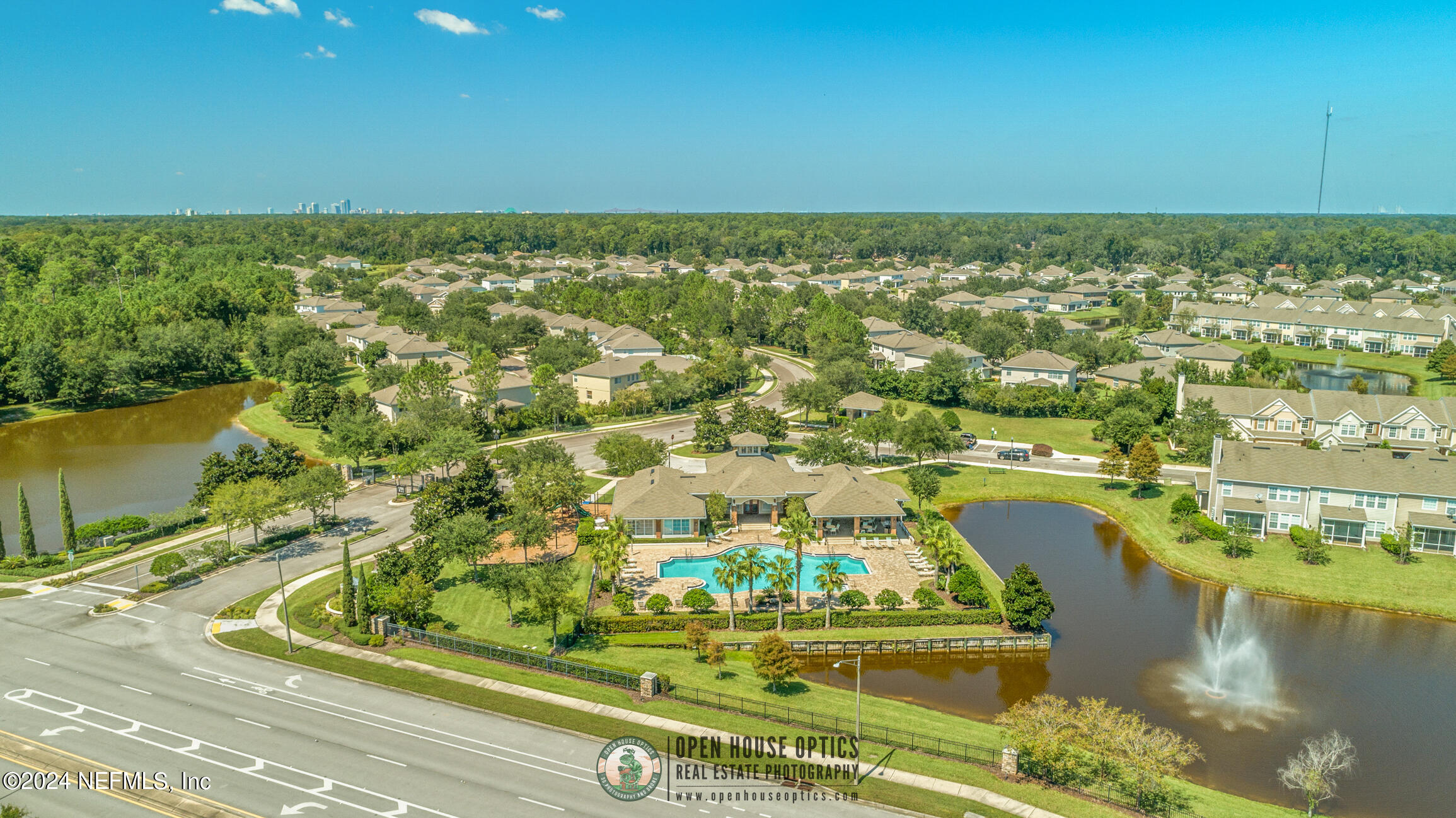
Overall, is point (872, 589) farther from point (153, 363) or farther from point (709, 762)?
point (153, 363)

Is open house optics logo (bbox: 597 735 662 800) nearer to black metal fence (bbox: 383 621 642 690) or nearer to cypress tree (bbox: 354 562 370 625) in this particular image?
black metal fence (bbox: 383 621 642 690)

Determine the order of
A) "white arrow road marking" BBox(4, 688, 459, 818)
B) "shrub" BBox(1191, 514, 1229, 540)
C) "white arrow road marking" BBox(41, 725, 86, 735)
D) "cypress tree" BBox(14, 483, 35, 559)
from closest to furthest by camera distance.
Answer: "white arrow road marking" BBox(4, 688, 459, 818), "white arrow road marking" BBox(41, 725, 86, 735), "cypress tree" BBox(14, 483, 35, 559), "shrub" BBox(1191, 514, 1229, 540)

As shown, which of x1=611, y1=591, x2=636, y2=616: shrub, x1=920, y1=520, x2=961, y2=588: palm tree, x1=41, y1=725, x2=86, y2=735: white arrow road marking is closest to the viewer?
x1=41, y1=725, x2=86, y2=735: white arrow road marking

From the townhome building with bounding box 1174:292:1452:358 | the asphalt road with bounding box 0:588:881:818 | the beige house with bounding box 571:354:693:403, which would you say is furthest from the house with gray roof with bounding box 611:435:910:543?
the townhome building with bounding box 1174:292:1452:358

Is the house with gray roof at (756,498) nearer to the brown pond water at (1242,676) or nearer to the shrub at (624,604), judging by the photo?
the brown pond water at (1242,676)

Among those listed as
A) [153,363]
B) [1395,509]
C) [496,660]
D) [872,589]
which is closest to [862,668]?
[872,589]
